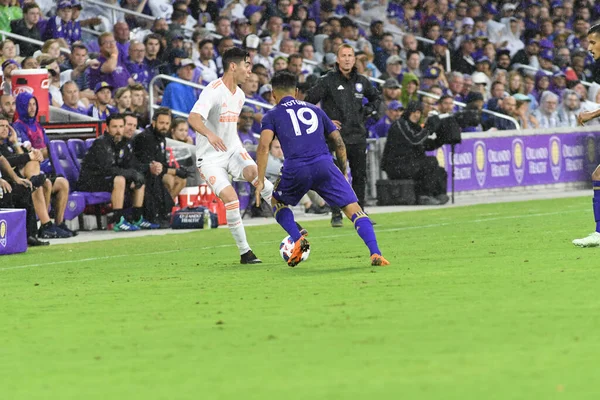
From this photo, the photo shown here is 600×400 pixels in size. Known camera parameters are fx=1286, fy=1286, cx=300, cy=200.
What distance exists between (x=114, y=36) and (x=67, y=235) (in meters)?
6.17

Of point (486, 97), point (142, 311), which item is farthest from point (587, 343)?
point (486, 97)

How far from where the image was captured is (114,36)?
2359 centimetres

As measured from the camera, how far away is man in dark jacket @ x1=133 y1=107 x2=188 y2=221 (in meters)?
19.7

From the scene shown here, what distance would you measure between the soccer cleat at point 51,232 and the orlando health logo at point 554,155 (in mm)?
13245

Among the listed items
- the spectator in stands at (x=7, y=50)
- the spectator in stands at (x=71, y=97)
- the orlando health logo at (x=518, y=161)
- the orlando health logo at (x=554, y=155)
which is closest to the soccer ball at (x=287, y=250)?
the spectator in stands at (x=7, y=50)

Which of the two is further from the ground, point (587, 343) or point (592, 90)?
point (592, 90)

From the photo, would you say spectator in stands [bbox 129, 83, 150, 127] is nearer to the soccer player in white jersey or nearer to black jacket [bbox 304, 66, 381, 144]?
black jacket [bbox 304, 66, 381, 144]

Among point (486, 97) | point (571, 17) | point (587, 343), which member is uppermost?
point (571, 17)

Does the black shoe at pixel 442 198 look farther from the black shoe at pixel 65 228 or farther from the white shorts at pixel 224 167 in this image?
the white shorts at pixel 224 167

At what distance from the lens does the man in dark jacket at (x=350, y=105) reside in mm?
18031

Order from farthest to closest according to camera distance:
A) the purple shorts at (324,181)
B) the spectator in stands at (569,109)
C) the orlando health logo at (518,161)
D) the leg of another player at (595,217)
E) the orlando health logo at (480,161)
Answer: the spectator in stands at (569,109), the orlando health logo at (518,161), the orlando health logo at (480,161), the leg of another player at (595,217), the purple shorts at (324,181)

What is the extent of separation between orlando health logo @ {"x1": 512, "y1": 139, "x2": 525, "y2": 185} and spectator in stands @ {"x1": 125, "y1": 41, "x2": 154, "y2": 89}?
330 inches

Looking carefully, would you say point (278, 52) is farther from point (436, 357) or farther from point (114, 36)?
point (436, 357)

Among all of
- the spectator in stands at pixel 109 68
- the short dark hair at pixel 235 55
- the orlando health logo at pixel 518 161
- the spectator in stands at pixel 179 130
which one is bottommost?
the orlando health logo at pixel 518 161
